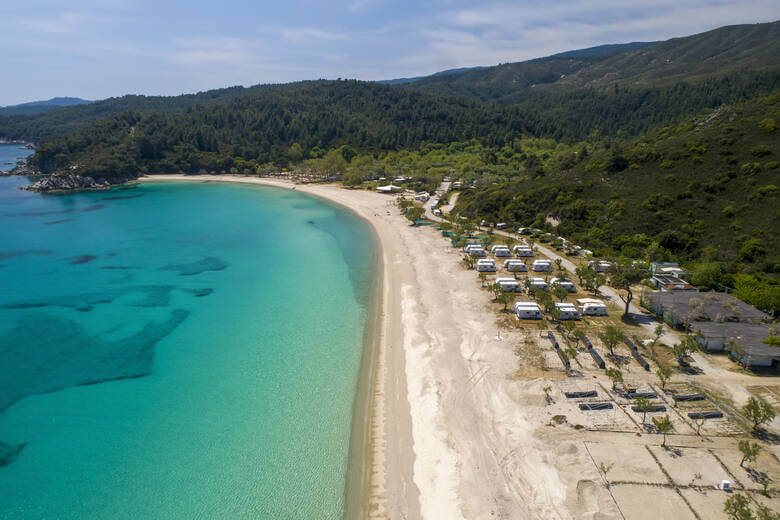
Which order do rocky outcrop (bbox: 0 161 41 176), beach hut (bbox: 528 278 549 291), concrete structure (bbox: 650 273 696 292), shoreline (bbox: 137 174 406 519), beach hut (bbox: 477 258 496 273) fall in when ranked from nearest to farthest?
shoreline (bbox: 137 174 406 519), concrete structure (bbox: 650 273 696 292), beach hut (bbox: 528 278 549 291), beach hut (bbox: 477 258 496 273), rocky outcrop (bbox: 0 161 41 176)

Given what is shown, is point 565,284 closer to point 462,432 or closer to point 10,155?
point 462,432

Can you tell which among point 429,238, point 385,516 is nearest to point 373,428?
point 385,516

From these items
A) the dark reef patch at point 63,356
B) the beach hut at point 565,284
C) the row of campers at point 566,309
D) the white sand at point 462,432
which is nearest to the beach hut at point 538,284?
the beach hut at point 565,284

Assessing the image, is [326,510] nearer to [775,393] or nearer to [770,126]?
[775,393]

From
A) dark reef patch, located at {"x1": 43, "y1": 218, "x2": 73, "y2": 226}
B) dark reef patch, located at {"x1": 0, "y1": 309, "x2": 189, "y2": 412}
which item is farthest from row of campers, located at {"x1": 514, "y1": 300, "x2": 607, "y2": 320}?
dark reef patch, located at {"x1": 43, "y1": 218, "x2": 73, "y2": 226}

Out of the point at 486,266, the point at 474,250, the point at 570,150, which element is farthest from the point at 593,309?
the point at 570,150

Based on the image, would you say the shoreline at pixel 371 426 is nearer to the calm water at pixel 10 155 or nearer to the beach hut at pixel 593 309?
the beach hut at pixel 593 309

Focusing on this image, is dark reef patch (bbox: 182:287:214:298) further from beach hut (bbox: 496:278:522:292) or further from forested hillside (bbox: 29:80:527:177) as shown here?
forested hillside (bbox: 29:80:527:177)
